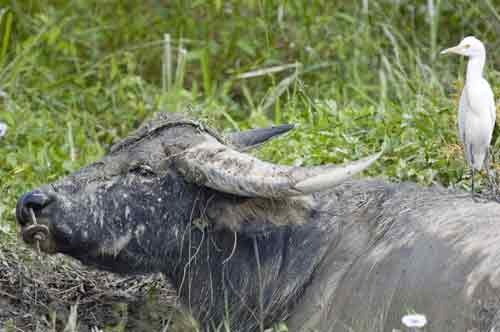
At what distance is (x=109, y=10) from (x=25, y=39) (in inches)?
27.6

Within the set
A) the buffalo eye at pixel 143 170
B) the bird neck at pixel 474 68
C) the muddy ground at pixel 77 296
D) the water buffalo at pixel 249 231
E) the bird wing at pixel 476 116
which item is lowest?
the muddy ground at pixel 77 296

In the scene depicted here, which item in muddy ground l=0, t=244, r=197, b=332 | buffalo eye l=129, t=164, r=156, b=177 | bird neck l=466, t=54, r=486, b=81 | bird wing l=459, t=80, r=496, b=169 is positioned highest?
bird neck l=466, t=54, r=486, b=81

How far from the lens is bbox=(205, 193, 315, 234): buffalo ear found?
4.31 meters

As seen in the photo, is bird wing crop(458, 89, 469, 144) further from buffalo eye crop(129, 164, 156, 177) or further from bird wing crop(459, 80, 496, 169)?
buffalo eye crop(129, 164, 156, 177)

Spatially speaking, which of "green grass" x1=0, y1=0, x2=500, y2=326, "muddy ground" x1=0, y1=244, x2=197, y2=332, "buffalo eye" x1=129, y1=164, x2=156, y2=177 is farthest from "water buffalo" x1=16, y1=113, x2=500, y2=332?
"green grass" x1=0, y1=0, x2=500, y2=326

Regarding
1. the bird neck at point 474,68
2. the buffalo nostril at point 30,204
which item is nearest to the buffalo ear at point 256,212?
the buffalo nostril at point 30,204

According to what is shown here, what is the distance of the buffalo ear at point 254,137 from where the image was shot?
494cm

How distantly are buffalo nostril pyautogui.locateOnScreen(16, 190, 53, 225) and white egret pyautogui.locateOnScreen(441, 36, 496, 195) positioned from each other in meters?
1.71

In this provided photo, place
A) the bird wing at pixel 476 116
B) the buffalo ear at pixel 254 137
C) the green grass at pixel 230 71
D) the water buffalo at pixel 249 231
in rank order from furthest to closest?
the green grass at pixel 230 71 → the buffalo ear at pixel 254 137 → the bird wing at pixel 476 116 → the water buffalo at pixel 249 231

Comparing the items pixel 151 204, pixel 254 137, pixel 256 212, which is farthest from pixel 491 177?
pixel 151 204

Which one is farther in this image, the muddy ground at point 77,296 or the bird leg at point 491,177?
the muddy ground at point 77,296

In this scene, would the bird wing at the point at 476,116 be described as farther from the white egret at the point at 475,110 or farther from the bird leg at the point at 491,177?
the bird leg at the point at 491,177

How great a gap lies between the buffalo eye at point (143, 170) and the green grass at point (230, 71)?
5.17 ft

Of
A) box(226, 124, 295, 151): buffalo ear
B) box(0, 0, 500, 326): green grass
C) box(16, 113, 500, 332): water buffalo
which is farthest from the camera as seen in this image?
box(0, 0, 500, 326): green grass
